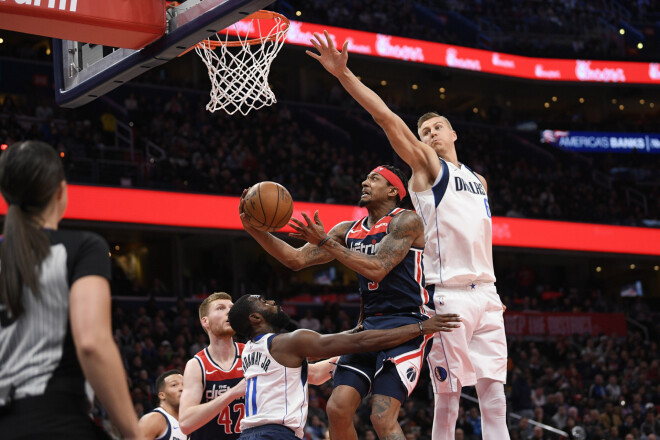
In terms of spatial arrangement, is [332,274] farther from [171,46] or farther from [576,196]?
[171,46]

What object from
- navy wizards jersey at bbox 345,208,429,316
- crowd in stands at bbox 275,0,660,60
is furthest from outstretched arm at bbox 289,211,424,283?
crowd in stands at bbox 275,0,660,60

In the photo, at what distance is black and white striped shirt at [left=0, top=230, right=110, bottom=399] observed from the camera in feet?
8.70

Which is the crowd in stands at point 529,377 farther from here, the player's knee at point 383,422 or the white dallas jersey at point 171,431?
the player's knee at point 383,422

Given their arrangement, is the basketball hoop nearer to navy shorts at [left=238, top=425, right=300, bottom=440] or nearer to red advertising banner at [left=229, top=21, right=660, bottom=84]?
navy shorts at [left=238, top=425, right=300, bottom=440]

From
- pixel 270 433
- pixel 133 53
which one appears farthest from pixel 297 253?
pixel 133 53

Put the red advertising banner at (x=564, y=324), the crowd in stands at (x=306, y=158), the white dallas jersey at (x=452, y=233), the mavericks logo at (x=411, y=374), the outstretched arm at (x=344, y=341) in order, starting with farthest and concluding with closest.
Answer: the red advertising banner at (x=564, y=324)
the crowd in stands at (x=306, y=158)
the white dallas jersey at (x=452, y=233)
the mavericks logo at (x=411, y=374)
the outstretched arm at (x=344, y=341)

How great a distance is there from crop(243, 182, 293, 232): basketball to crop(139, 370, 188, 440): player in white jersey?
156cm

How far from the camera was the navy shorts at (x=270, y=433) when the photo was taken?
4.81 meters

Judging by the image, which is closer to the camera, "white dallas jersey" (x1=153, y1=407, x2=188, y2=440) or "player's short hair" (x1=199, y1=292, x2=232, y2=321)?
"white dallas jersey" (x1=153, y1=407, x2=188, y2=440)

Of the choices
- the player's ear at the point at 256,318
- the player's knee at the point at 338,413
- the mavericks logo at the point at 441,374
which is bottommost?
the player's knee at the point at 338,413

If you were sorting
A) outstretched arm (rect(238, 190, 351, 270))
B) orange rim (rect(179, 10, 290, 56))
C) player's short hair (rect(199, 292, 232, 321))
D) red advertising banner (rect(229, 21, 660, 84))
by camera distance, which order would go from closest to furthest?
outstretched arm (rect(238, 190, 351, 270)), player's short hair (rect(199, 292, 232, 321)), orange rim (rect(179, 10, 290, 56)), red advertising banner (rect(229, 21, 660, 84))

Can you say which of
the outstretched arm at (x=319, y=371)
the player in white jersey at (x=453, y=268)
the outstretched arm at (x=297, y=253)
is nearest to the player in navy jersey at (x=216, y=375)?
the outstretched arm at (x=319, y=371)

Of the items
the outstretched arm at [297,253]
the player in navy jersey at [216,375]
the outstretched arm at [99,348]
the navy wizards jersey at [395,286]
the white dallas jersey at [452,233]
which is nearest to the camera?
the outstretched arm at [99,348]

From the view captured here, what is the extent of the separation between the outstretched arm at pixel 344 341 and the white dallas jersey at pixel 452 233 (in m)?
0.58
